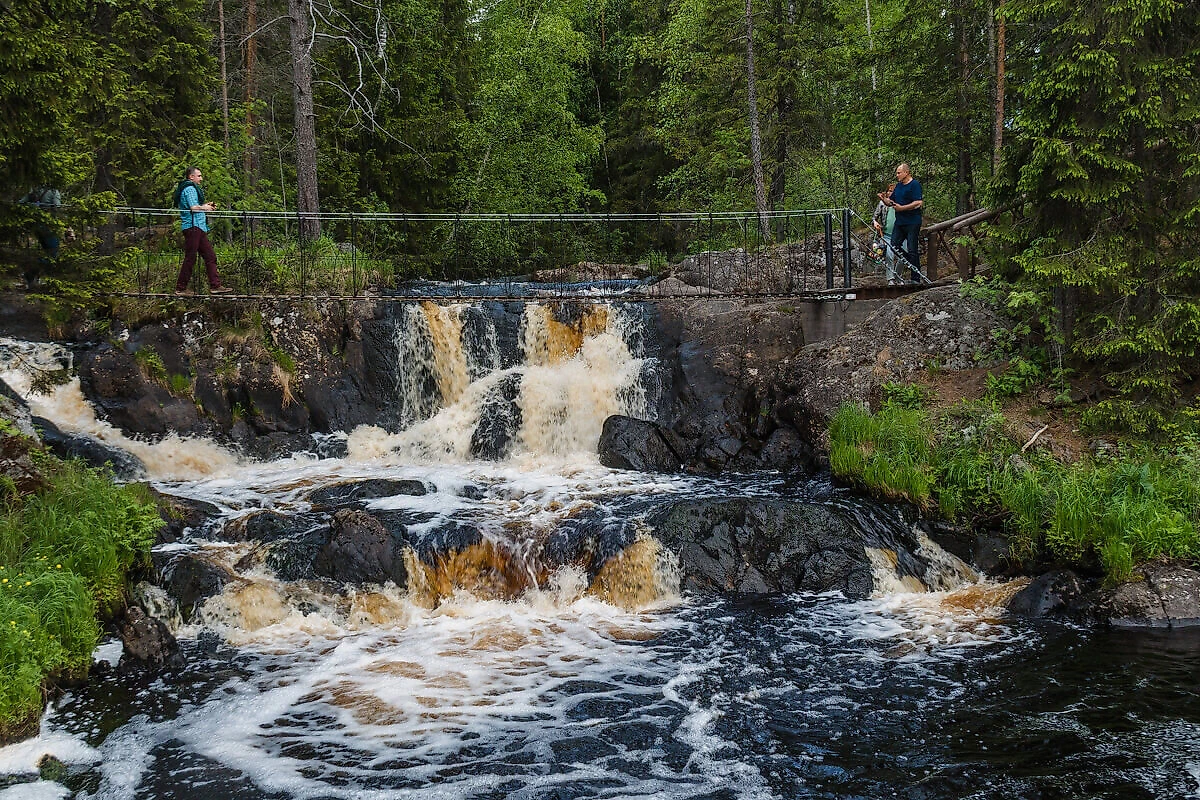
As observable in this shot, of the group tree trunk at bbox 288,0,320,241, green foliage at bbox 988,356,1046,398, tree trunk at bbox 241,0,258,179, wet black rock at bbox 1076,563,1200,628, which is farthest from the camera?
tree trunk at bbox 241,0,258,179

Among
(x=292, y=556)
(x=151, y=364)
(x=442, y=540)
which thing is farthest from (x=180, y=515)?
(x=151, y=364)

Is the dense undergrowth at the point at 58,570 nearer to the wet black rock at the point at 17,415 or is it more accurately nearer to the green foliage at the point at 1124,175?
the wet black rock at the point at 17,415

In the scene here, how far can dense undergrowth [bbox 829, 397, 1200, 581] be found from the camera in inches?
336

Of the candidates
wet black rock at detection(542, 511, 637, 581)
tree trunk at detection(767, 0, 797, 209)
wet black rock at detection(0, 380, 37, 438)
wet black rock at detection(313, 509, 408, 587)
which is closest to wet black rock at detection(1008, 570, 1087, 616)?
wet black rock at detection(542, 511, 637, 581)

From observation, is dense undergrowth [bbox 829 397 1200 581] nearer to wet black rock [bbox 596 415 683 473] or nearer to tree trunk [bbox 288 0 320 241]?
wet black rock [bbox 596 415 683 473]

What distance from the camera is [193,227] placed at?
42.3ft

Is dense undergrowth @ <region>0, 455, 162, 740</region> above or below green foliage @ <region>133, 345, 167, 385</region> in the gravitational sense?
below

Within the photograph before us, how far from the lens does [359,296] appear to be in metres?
14.2

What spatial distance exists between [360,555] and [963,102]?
47.3 feet

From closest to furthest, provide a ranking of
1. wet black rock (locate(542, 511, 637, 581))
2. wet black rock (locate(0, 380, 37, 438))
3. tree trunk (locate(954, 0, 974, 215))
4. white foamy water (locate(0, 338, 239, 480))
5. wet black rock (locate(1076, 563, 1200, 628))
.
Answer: wet black rock (locate(1076, 563, 1200, 628)), wet black rock (locate(0, 380, 37, 438)), wet black rock (locate(542, 511, 637, 581)), white foamy water (locate(0, 338, 239, 480)), tree trunk (locate(954, 0, 974, 215))

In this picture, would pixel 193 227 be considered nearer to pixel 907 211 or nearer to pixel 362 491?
pixel 362 491

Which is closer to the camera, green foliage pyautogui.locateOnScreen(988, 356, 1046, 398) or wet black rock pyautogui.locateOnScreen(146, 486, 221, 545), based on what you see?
wet black rock pyautogui.locateOnScreen(146, 486, 221, 545)

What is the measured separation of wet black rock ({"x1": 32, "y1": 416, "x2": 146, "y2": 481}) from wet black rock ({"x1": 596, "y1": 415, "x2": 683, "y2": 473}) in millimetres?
6477

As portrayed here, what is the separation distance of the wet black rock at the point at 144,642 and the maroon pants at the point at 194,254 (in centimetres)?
A: 699
